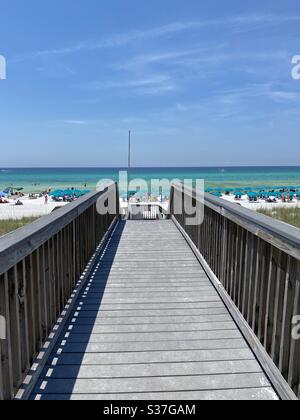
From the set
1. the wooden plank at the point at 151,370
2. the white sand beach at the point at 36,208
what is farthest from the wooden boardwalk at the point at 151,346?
the white sand beach at the point at 36,208

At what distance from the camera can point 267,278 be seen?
2.30 m

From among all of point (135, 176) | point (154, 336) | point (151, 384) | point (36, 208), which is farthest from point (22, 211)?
point (135, 176)

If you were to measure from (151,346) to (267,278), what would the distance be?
1.03 metres

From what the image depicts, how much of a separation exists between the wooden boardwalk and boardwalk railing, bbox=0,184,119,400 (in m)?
0.23

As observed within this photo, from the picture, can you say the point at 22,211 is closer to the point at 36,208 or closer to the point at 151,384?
the point at 36,208

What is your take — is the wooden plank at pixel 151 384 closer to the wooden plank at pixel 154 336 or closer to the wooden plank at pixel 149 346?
the wooden plank at pixel 149 346

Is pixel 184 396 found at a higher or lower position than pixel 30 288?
lower

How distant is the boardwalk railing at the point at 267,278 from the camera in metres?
1.88

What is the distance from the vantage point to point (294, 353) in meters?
1.89

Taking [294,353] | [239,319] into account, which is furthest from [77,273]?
[294,353]

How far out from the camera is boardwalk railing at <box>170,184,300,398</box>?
1884 millimetres

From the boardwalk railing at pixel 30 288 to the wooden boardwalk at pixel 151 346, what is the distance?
0.74ft
